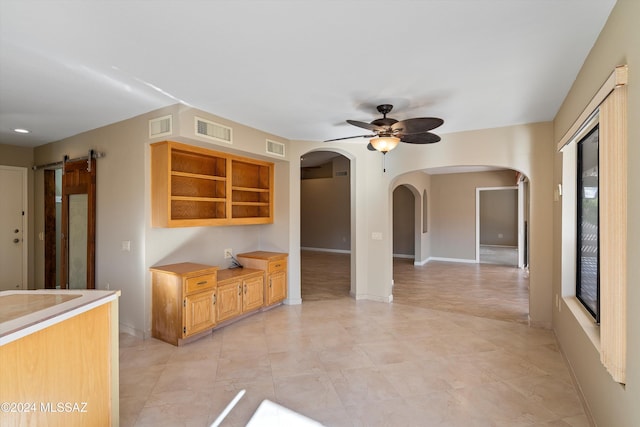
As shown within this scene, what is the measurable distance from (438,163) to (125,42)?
397cm

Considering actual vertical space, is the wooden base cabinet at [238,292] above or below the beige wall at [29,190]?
Answer: below

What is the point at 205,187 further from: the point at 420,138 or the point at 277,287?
the point at 420,138

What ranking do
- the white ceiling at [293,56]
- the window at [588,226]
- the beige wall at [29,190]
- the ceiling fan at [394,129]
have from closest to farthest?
the white ceiling at [293,56], the window at [588,226], the ceiling fan at [394,129], the beige wall at [29,190]

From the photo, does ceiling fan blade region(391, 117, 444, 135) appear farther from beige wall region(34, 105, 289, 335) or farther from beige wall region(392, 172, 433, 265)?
beige wall region(392, 172, 433, 265)

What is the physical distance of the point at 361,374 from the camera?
2898 mm

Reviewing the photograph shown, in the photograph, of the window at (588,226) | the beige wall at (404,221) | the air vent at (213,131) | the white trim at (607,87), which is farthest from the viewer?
the beige wall at (404,221)

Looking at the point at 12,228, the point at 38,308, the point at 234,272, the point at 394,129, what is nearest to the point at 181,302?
the point at 234,272

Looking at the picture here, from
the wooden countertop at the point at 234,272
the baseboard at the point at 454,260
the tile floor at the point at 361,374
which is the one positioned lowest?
the tile floor at the point at 361,374

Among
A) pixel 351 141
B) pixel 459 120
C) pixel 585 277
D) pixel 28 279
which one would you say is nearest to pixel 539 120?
pixel 459 120

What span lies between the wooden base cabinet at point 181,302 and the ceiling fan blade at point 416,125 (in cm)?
260

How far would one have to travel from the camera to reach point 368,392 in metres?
2.61

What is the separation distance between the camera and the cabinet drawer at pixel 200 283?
139 inches

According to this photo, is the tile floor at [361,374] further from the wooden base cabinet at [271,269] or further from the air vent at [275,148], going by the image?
the air vent at [275,148]

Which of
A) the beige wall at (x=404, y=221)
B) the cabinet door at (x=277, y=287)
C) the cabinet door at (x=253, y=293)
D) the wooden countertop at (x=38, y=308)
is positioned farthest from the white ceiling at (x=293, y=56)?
the beige wall at (x=404, y=221)
